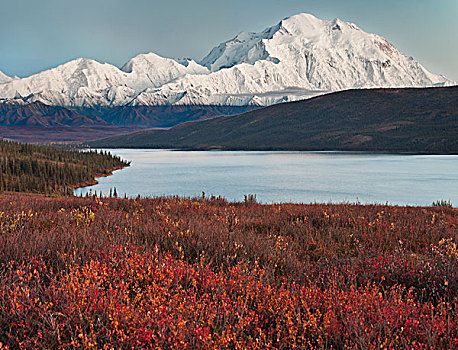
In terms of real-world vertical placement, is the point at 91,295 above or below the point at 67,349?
above

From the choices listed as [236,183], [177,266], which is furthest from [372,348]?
[236,183]

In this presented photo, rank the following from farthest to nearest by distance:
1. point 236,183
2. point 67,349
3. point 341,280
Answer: point 236,183 < point 341,280 < point 67,349

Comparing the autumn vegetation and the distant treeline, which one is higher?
the autumn vegetation

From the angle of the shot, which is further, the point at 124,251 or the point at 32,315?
the point at 124,251

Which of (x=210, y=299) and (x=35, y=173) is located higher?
(x=210, y=299)

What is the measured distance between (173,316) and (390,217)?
33.0ft

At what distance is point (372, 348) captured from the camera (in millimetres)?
3672

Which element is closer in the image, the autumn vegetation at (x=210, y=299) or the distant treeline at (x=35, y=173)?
the autumn vegetation at (x=210, y=299)

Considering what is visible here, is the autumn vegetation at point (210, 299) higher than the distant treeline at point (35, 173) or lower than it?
higher

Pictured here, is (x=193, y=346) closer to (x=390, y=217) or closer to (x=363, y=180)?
(x=390, y=217)

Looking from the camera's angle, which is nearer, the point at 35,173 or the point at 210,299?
the point at 210,299

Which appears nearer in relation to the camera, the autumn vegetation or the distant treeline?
the autumn vegetation

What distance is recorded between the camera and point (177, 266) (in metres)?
5.52

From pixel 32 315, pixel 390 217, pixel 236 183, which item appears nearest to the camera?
pixel 32 315
